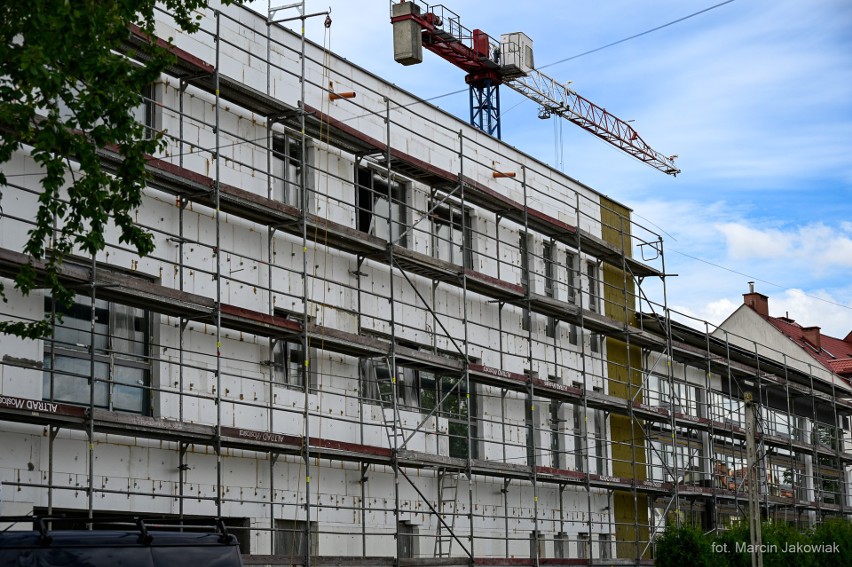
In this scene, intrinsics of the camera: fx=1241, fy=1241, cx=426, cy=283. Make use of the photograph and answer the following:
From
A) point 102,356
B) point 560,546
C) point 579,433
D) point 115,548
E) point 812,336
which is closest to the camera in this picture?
point 115,548

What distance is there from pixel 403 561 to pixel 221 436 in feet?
16.5

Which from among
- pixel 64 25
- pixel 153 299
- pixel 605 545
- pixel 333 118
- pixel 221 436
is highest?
pixel 333 118

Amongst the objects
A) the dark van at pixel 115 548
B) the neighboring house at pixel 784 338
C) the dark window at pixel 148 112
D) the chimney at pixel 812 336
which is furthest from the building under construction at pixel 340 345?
the chimney at pixel 812 336

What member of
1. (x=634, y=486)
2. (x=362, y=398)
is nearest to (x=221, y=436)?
(x=362, y=398)

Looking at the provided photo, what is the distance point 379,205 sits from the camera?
24.9m

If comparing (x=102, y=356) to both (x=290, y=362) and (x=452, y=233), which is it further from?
(x=452, y=233)

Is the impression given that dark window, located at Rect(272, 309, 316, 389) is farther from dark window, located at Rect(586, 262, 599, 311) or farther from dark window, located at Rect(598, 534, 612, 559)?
dark window, located at Rect(586, 262, 599, 311)

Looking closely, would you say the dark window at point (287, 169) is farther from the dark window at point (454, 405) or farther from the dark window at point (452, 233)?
the dark window at point (454, 405)

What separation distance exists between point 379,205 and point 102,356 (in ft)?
27.5

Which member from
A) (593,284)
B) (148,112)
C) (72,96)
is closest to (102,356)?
(148,112)

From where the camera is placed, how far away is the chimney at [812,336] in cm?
5402

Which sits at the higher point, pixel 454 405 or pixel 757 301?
pixel 757 301

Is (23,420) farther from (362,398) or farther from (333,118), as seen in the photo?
(333,118)

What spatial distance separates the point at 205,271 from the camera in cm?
1914
